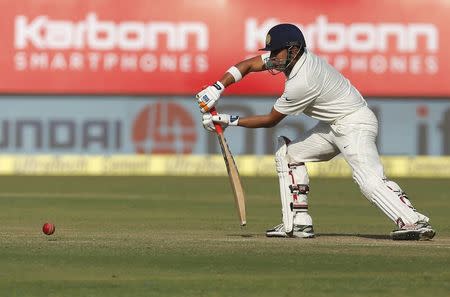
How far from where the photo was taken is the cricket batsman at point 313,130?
1063cm

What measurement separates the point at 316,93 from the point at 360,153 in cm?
58

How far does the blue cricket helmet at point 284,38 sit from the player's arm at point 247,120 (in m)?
0.53

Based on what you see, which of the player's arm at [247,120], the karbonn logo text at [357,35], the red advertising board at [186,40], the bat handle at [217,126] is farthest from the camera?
the karbonn logo text at [357,35]

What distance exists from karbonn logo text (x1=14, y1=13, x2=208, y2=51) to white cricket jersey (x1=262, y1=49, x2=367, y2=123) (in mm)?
17328

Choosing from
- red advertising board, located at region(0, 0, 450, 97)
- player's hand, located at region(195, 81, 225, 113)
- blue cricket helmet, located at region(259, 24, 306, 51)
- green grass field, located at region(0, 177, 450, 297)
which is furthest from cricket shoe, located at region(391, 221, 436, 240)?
red advertising board, located at region(0, 0, 450, 97)

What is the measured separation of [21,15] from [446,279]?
20542 mm

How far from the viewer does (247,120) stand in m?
10.8

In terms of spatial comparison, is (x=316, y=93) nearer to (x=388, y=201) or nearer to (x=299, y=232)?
(x=388, y=201)

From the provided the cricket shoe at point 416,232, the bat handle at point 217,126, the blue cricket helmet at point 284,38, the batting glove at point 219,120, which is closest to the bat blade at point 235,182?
the bat handle at point 217,126

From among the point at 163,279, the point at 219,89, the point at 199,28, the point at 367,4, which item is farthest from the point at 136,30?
the point at 163,279

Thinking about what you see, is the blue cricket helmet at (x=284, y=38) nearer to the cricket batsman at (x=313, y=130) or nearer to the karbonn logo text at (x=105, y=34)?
the cricket batsman at (x=313, y=130)

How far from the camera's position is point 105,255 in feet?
31.3

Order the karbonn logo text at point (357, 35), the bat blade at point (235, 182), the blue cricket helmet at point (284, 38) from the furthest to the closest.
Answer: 1. the karbonn logo text at point (357, 35)
2. the bat blade at point (235, 182)
3. the blue cricket helmet at point (284, 38)

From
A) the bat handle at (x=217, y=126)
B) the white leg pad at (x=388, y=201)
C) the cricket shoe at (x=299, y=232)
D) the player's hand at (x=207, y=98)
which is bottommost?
the cricket shoe at (x=299, y=232)
